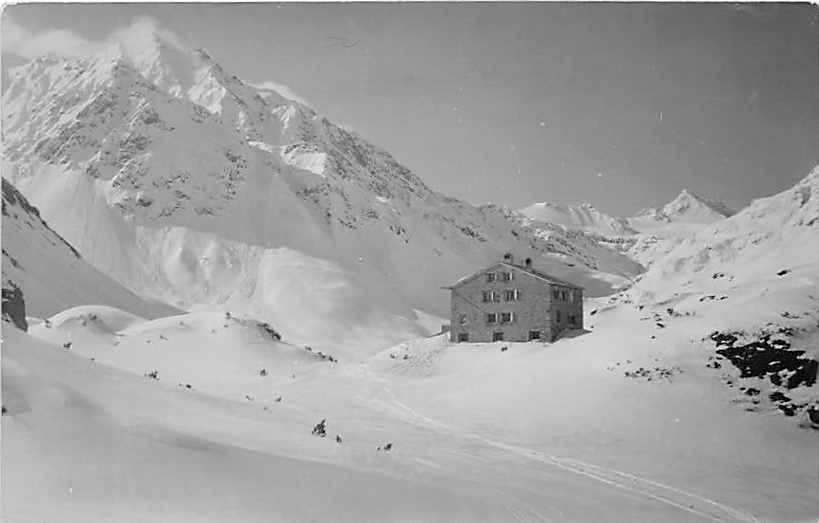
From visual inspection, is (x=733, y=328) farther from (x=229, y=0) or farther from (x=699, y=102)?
(x=229, y=0)

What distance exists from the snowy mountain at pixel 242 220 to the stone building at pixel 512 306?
909 centimetres

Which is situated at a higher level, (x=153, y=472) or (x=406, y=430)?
(x=406, y=430)

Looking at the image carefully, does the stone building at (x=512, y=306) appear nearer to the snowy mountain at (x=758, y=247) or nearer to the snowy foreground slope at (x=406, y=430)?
the snowy foreground slope at (x=406, y=430)

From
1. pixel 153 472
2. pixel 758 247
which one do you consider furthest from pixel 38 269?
pixel 758 247

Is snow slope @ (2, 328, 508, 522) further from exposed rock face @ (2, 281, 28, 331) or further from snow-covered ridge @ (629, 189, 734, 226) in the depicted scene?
snow-covered ridge @ (629, 189, 734, 226)

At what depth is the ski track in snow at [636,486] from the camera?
1211cm

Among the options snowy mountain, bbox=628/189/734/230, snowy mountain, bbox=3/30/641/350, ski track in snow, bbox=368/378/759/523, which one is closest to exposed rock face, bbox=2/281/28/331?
ski track in snow, bbox=368/378/759/523

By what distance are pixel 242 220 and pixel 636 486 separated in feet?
238

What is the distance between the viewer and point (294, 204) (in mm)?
88250

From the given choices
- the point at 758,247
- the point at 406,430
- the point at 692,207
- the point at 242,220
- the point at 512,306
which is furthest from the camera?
the point at 242,220

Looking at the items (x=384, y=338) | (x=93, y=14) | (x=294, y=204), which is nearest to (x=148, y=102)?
(x=294, y=204)

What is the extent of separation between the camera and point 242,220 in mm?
80312

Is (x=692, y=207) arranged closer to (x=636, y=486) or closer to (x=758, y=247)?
(x=758, y=247)

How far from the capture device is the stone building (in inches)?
1304
